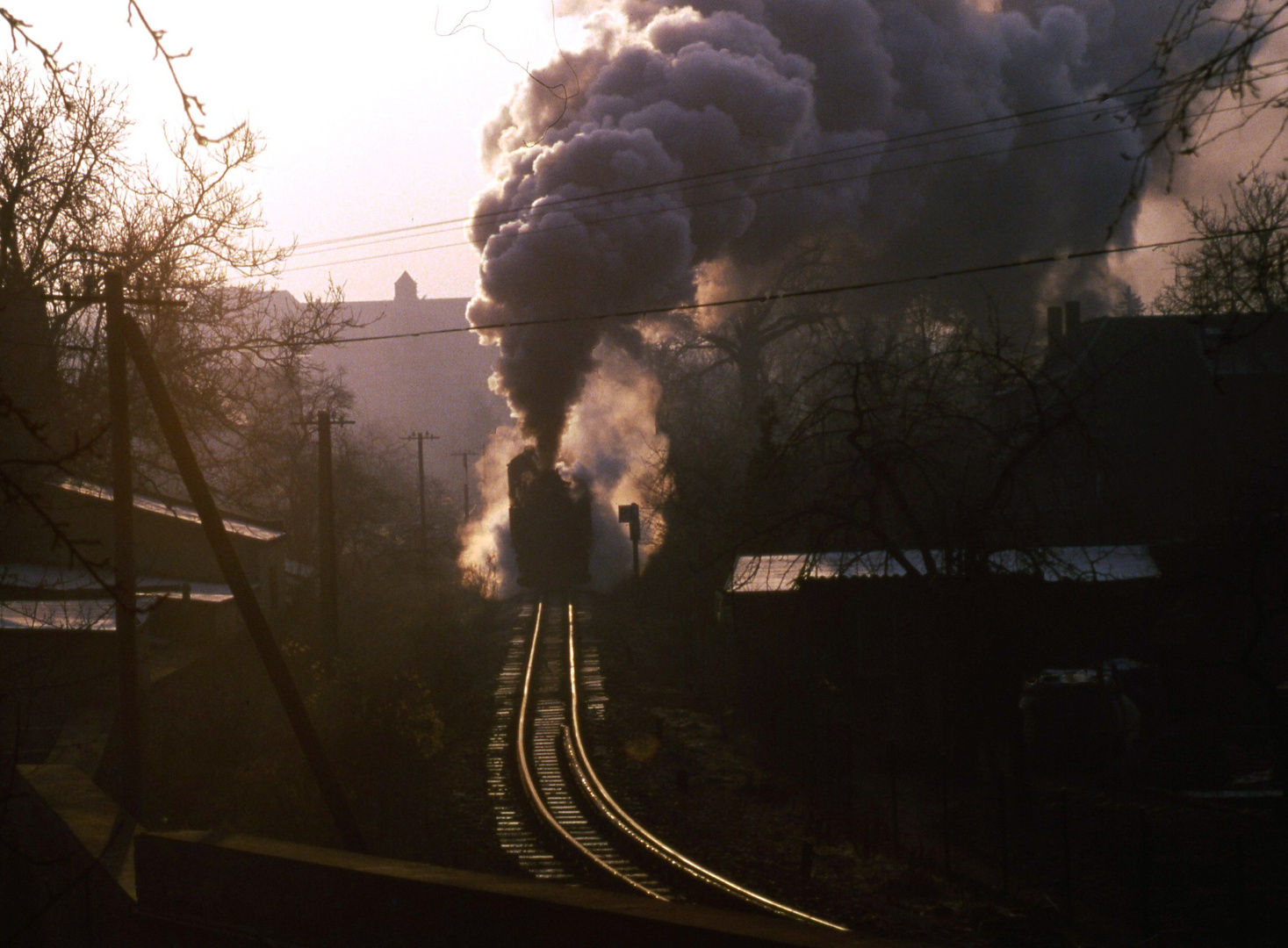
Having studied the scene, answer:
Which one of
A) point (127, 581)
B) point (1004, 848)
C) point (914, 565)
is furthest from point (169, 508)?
point (1004, 848)

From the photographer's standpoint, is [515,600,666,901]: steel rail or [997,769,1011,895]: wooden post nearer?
[997,769,1011,895]: wooden post

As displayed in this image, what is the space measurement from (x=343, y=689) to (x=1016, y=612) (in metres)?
9.91

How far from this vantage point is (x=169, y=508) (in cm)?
1955

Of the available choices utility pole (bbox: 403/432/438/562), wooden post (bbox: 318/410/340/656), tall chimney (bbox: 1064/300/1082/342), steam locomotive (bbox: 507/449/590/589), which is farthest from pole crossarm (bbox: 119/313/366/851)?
utility pole (bbox: 403/432/438/562)

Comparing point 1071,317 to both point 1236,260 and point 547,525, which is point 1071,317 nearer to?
point 1236,260

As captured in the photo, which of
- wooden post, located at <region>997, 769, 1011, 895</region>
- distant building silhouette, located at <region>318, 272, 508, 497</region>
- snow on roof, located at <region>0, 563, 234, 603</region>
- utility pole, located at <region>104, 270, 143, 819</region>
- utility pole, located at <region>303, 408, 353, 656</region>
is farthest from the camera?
distant building silhouette, located at <region>318, 272, 508, 497</region>

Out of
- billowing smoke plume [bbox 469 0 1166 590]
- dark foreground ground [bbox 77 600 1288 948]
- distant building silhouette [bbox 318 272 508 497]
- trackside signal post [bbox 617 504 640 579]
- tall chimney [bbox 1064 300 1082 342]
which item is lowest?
dark foreground ground [bbox 77 600 1288 948]

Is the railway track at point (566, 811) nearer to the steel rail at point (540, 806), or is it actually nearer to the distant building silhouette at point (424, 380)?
the steel rail at point (540, 806)

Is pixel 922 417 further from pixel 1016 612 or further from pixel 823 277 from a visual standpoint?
pixel 823 277

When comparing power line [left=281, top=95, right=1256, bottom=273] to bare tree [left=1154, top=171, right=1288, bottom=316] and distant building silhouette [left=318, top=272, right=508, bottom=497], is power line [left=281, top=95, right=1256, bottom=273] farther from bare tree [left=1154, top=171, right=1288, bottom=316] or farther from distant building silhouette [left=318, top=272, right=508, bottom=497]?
distant building silhouette [left=318, top=272, right=508, bottom=497]

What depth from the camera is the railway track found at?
9805mm

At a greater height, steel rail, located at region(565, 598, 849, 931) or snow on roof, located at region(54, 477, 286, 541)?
snow on roof, located at region(54, 477, 286, 541)

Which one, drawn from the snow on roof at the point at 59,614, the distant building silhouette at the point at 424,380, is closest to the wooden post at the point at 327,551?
the snow on roof at the point at 59,614

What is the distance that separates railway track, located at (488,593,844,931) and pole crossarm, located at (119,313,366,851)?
7.16 feet
